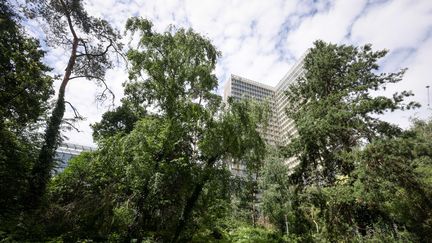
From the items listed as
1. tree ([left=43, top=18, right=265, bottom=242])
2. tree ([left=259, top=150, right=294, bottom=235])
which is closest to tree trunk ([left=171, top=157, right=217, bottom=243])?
tree ([left=43, top=18, right=265, bottom=242])

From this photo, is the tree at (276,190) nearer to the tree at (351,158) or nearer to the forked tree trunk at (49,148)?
the tree at (351,158)

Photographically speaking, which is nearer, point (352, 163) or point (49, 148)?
point (49, 148)

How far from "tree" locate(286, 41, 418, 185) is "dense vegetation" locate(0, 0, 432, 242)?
118 mm

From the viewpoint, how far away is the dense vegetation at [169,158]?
762cm

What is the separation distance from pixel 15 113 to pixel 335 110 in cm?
1650

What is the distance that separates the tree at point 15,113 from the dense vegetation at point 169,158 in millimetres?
49

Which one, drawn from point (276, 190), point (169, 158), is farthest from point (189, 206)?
point (276, 190)

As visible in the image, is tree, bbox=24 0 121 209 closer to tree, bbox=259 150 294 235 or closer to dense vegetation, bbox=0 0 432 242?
dense vegetation, bbox=0 0 432 242

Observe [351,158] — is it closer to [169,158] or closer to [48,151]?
[169,158]

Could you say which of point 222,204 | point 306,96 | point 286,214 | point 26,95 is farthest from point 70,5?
point 286,214

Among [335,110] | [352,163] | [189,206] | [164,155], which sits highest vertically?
[335,110]

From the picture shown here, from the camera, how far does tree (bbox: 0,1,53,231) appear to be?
23.7 ft

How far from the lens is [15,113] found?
11203mm

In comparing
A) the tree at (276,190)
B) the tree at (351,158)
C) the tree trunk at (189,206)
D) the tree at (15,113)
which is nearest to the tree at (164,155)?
the tree trunk at (189,206)
